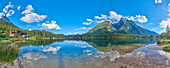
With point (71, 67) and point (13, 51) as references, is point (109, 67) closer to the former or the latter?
point (71, 67)

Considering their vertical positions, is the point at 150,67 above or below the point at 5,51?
below

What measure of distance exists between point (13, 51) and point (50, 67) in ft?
55.0

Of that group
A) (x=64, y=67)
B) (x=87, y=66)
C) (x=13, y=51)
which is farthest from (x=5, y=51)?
(x=87, y=66)

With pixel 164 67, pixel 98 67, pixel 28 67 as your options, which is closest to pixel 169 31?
pixel 164 67

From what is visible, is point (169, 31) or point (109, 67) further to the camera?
point (169, 31)

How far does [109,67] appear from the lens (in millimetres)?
16500

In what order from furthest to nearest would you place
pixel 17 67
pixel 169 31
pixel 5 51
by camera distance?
pixel 169 31 < pixel 5 51 < pixel 17 67

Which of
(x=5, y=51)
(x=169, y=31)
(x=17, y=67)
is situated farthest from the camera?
(x=169, y=31)

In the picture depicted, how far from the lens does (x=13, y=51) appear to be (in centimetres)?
2562

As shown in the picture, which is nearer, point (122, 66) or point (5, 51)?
point (122, 66)

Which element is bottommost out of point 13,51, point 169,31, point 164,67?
point 164,67

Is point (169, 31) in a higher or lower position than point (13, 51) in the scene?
higher

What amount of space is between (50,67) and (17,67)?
582 cm

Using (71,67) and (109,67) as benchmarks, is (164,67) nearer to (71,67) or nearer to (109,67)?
(109,67)
